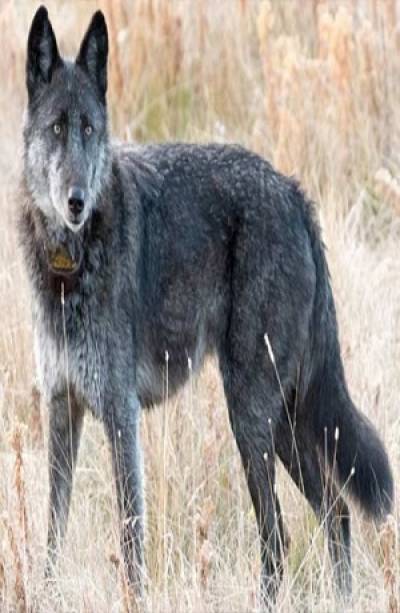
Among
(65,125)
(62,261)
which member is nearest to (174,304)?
(62,261)

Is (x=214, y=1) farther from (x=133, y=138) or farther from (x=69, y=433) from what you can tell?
(x=69, y=433)

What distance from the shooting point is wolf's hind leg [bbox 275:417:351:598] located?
5.91m

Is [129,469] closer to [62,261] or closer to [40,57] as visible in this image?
[62,261]

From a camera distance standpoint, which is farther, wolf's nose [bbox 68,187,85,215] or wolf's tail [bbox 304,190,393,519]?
wolf's tail [bbox 304,190,393,519]

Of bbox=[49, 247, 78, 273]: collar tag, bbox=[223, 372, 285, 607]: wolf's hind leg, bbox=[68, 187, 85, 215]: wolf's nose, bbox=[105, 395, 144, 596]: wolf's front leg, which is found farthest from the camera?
bbox=[223, 372, 285, 607]: wolf's hind leg

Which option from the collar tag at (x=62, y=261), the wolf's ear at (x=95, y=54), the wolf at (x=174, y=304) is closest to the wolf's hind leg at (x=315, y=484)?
the wolf at (x=174, y=304)

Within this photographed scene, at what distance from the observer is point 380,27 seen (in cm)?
974

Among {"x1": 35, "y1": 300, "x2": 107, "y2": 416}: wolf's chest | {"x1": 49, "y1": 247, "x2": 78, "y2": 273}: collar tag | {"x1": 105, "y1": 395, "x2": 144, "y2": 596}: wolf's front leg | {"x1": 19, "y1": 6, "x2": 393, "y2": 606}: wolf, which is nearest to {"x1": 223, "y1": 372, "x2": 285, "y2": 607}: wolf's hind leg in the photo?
{"x1": 19, "y1": 6, "x2": 393, "y2": 606}: wolf

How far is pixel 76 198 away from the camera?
5.34m

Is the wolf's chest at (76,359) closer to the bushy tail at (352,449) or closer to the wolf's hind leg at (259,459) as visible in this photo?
the wolf's hind leg at (259,459)

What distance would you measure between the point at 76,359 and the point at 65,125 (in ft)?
2.72

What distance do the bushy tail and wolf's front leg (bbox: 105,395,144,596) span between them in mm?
712

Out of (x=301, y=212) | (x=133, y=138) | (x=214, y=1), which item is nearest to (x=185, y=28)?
(x=214, y=1)

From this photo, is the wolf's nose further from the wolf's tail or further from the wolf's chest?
the wolf's tail
